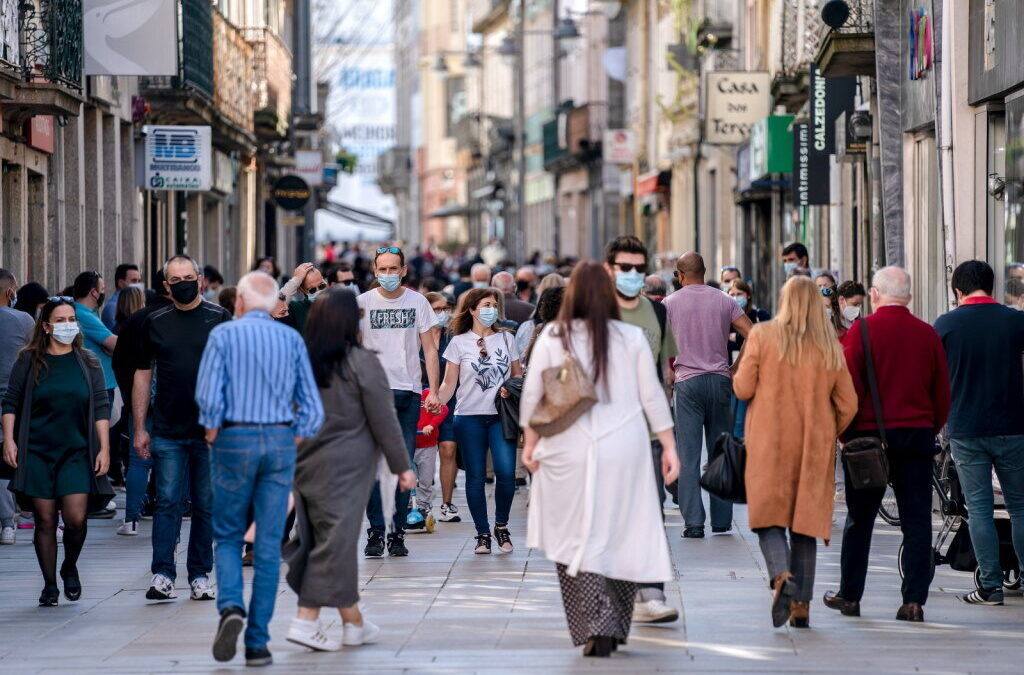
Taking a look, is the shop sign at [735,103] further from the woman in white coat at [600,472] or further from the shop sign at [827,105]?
the woman in white coat at [600,472]

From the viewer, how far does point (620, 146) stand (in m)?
50.7

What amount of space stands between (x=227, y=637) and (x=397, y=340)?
14.4ft

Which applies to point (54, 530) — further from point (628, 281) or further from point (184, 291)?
point (628, 281)

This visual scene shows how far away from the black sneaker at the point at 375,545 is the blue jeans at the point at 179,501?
5.99 ft

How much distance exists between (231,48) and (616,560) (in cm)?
2137

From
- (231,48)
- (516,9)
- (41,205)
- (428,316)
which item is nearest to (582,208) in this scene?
(516,9)

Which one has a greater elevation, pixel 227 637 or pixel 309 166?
pixel 309 166

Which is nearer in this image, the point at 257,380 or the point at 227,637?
the point at 227,637

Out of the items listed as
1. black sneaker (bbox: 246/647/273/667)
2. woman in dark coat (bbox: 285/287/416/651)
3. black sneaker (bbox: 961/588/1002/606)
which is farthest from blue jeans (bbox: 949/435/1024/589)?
black sneaker (bbox: 246/647/273/667)

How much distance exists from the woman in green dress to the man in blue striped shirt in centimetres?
228

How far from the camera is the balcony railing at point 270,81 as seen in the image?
33.2 metres

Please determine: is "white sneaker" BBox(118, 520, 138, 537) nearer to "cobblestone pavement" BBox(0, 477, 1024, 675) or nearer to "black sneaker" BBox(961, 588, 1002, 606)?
"cobblestone pavement" BBox(0, 477, 1024, 675)

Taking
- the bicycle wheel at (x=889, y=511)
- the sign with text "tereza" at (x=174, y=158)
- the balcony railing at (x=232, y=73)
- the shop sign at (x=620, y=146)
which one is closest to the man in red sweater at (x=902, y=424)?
the bicycle wheel at (x=889, y=511)

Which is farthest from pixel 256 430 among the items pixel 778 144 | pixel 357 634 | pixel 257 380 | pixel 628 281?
pixel 778 144
